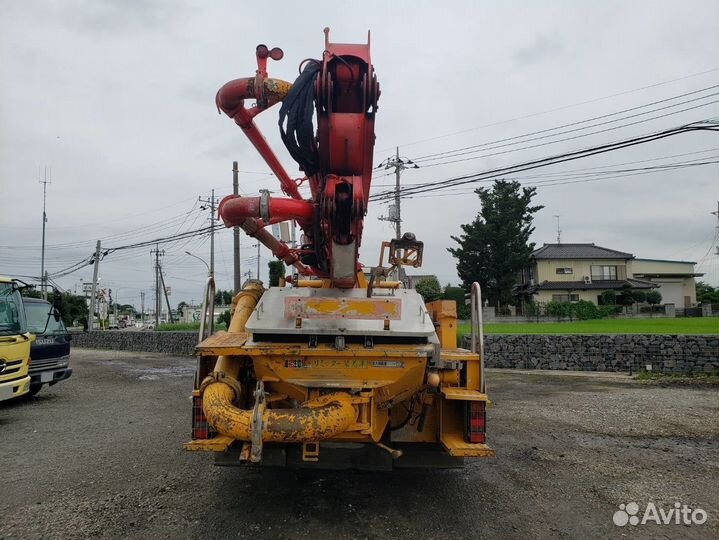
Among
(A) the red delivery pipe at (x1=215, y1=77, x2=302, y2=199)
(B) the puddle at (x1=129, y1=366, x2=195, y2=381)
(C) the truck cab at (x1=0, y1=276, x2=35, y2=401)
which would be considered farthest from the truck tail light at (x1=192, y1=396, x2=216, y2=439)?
(B) the puddle at (x1=129, y1=366, x2=195, y2=381)

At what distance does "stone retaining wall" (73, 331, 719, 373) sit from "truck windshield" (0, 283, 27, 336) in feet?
15.9

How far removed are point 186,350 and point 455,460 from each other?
65.1 feet

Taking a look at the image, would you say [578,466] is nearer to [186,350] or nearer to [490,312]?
[186,350]

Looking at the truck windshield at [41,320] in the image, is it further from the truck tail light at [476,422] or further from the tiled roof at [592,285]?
the tiled roof at [592,285]

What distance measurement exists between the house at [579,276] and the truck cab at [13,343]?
35162 millimetres

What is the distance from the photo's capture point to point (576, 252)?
43.8m

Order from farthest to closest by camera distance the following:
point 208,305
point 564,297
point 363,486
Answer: point 564,297 < point 208,305 < point 363,486

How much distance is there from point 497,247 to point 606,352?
58.6 ft

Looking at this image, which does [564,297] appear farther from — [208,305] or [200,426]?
[200,426]

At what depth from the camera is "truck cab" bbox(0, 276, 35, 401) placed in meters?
7.72

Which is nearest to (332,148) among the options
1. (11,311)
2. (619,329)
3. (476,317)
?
(476,317)

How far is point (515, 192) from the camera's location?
3303 centimetres

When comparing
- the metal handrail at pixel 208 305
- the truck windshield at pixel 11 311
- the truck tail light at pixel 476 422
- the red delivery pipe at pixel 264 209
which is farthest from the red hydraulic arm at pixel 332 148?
the truck windshield at pixel 11 311

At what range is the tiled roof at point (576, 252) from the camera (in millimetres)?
42247
